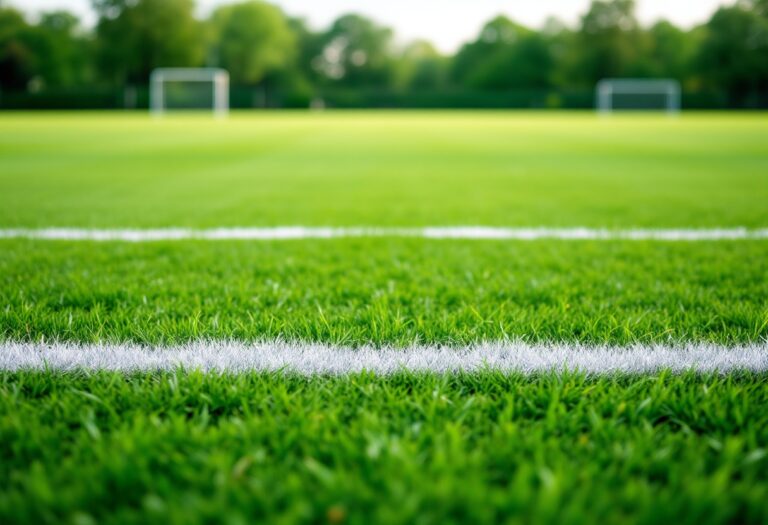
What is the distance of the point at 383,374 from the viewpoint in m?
1.59

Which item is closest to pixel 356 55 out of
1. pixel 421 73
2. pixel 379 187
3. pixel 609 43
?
pixel 421 73

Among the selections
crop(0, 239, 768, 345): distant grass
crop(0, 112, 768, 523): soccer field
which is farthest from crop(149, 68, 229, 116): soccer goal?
crop(0, 112, 768, 523): soccer field

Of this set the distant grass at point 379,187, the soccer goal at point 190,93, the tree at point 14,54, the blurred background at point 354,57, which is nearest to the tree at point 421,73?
the blurred background at point 354,57

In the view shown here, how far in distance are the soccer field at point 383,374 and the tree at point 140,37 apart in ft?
224

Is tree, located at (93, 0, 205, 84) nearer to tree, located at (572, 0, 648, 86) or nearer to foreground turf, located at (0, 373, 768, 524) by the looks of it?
tree, located at (572, 0, 648, 86)

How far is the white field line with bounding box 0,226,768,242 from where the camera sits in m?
3.60

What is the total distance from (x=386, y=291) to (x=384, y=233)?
1455 mm

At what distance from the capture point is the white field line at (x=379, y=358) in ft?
5.30

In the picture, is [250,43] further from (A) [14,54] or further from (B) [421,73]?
(A) [14,54]

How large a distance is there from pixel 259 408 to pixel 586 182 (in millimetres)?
6425

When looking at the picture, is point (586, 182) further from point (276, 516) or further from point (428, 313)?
point (276, 516)

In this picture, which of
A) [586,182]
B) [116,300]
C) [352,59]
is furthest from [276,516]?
Answer: [352,59]

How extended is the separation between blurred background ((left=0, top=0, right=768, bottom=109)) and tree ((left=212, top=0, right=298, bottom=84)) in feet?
0.44

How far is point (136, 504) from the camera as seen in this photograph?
107cm
